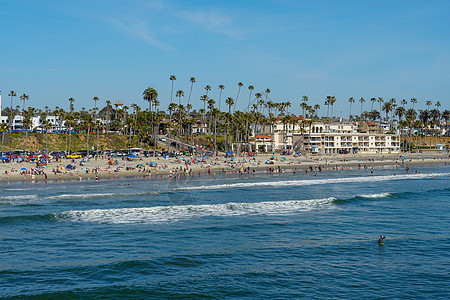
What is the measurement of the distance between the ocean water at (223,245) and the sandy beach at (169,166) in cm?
1678

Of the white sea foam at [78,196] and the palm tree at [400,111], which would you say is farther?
the palm tree at [400,111]

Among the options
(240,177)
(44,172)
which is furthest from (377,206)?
(44,172)

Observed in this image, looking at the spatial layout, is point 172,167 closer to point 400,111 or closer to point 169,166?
point 169,166

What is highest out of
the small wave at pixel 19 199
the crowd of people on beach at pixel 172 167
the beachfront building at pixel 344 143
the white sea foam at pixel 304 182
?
the beachfront building at pixel 344 143

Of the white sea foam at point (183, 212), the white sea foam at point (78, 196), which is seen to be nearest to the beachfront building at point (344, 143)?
the white sea foam at point (183, 212)

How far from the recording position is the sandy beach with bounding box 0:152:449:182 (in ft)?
213

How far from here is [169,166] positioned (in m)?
77.7

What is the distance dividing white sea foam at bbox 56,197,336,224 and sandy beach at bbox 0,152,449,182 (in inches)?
1051

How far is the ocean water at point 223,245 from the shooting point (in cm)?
1978

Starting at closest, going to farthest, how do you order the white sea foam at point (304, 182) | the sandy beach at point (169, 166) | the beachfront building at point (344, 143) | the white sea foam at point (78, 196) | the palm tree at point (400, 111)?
the white sea foam at point (78, 196) → the white sea foam at point (304, 182) → the sandy beach at point (169, 166) → the beachfront building at point (344, 143) → the palm tree at point (400, 111)

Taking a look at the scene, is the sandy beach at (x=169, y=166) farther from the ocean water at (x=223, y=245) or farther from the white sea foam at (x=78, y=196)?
the ocean water at (x=223, y=245)

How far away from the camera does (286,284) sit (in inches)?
793

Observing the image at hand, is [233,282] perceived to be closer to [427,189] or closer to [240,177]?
[427,189]

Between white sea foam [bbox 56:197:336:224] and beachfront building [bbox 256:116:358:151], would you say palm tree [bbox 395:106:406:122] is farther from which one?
white sea foam [bbox 56:197:336:224]
